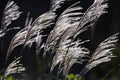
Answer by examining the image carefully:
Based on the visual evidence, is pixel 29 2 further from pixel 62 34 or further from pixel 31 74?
pixel 62 34

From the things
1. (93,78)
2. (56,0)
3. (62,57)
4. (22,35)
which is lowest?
(93,78)

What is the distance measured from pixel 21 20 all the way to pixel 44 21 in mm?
4159

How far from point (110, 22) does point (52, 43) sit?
419 cm

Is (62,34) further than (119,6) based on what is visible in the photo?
No

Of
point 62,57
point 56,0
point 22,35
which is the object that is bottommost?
point 62,57

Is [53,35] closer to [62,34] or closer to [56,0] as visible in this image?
[62,34]

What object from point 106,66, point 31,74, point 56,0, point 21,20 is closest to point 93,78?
point 106,66

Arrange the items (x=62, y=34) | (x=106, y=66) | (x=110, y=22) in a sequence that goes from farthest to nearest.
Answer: (x=110, y=22)
(x=106, y=66)
(x=62, y=34)

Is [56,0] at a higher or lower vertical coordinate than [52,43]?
higher

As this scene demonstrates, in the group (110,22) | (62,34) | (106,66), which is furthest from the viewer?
(110,22)

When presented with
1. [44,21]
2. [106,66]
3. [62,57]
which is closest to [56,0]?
[44,21]

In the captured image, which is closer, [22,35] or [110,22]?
[22,35]

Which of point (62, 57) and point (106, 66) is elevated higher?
point (62, 57)

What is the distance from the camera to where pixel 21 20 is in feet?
25.7
